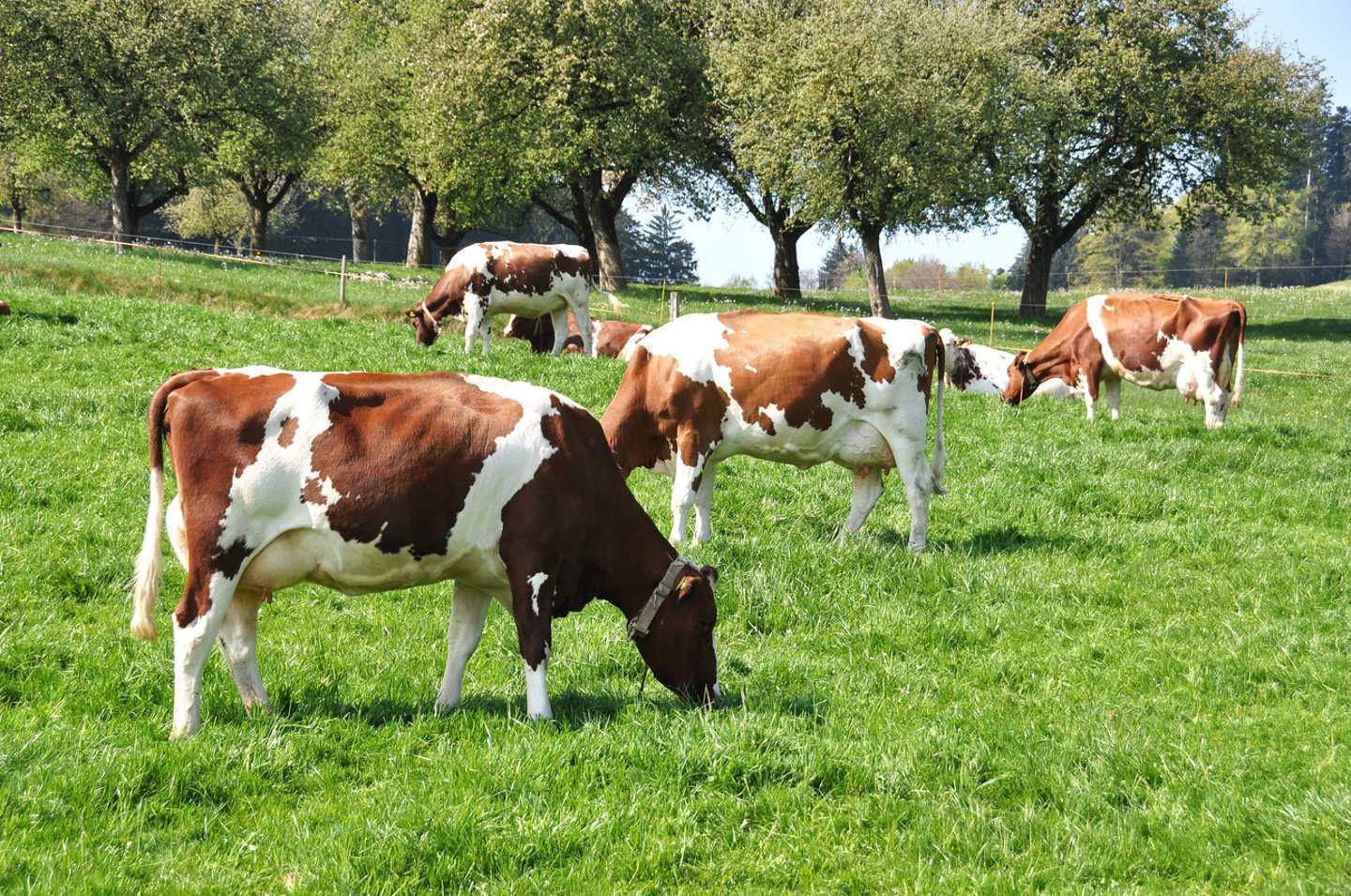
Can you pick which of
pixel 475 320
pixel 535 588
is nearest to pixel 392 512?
pixel 535 588

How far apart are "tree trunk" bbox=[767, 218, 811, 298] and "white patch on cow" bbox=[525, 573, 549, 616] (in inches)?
1554

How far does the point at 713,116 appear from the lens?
40.2 m

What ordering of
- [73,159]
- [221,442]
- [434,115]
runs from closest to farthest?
[221,442], [434,115], [73,159]

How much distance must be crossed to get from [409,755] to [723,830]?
65.1 inches

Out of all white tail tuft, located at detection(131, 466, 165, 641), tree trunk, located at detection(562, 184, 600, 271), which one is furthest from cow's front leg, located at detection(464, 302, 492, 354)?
tree trunk, located at detection(562, 184, 600, 271)

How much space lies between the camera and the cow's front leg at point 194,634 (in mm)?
5355

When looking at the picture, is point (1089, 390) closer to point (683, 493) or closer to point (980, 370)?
point (980, 370)

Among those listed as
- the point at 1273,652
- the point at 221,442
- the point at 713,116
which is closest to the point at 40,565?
the point at 221,442

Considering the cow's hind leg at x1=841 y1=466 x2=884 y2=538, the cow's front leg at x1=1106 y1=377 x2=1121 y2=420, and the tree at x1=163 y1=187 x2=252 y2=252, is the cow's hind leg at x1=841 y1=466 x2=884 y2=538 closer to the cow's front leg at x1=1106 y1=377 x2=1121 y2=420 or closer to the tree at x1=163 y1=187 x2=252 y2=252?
the cow's front leg at x1=1106 y1=377 x2=1121 y2=420

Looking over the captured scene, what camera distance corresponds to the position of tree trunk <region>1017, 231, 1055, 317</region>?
4259cm

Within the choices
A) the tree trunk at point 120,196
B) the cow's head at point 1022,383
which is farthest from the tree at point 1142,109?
the tree trunk at point 120,196

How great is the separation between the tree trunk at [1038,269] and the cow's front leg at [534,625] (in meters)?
39.1

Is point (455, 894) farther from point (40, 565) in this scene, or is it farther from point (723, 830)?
point (40, 565)

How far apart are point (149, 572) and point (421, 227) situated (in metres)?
42.4
